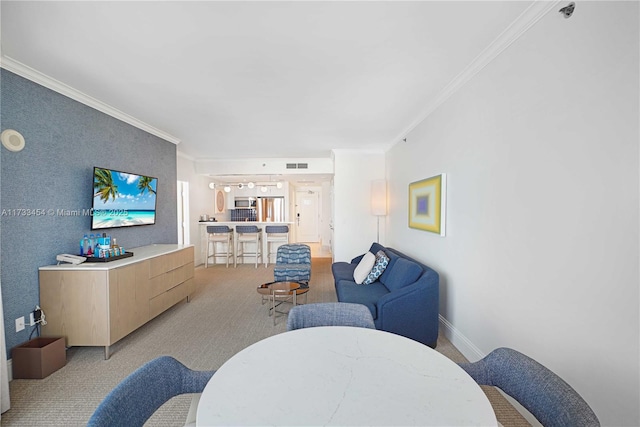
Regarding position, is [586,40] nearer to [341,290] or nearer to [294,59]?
[294,59]

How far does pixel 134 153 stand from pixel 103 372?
8.60 ft

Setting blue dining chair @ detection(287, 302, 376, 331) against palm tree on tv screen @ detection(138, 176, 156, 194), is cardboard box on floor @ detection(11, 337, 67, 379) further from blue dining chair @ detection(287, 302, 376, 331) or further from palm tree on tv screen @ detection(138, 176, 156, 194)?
blue dining chair @ detection(287, 302, 376, 331)

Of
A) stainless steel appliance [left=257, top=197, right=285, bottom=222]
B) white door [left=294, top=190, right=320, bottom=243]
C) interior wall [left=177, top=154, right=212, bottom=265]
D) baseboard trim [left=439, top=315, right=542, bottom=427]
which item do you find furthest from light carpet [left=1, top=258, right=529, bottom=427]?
white door [left=294, top=190, right=320, bottom=243]

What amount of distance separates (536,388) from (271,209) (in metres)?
8.57

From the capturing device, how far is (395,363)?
1.06 meters

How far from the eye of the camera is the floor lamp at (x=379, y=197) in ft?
16.7

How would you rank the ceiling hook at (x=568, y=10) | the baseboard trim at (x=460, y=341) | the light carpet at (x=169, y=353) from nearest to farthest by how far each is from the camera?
the ceiling hook at (x=568, y=10) → the light carpet at (x=169, y=353) → the baseboard trim at (x=460, y=341)

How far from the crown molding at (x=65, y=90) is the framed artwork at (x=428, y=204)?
3.81 meters

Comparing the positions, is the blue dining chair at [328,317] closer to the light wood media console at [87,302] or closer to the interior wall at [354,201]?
the light wood media console at [87,302]

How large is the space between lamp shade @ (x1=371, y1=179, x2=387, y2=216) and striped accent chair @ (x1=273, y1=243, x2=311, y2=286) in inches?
62.5

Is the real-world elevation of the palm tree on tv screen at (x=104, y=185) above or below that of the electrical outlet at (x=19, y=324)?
above

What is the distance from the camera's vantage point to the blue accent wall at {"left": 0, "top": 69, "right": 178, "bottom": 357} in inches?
85.0

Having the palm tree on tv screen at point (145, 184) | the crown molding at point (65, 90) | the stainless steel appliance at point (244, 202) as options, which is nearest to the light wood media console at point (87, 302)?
the palm tree on tv screen at point (145, 184)

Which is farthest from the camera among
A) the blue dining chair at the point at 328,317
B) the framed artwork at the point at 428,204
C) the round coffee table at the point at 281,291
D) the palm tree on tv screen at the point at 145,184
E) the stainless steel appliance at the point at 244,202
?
the stainless steel appliance at the point at 244,202
